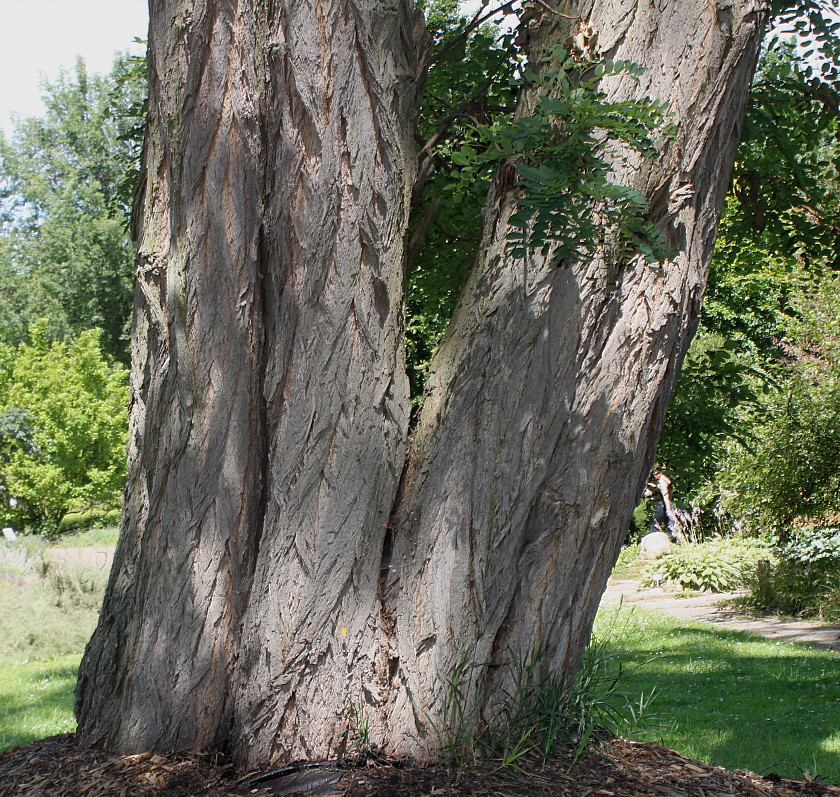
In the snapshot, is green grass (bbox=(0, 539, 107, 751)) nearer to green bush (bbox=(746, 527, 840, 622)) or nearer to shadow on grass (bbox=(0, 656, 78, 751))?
shadow on grass (bbox=(0, 656, 78, 751))

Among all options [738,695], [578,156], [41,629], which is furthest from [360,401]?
[41,629]

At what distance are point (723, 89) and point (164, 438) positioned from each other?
237 centimetres

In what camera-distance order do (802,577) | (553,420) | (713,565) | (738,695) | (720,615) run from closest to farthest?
(553,420) → (738,695) → (802,577) → (720,615) → (713,565)

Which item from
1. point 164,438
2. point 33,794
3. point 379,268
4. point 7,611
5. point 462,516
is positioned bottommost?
point 7,611

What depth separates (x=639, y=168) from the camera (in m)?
2.87

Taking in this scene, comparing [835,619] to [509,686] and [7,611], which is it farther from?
[7,611]

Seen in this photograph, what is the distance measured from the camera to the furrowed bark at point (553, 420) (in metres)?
2.87

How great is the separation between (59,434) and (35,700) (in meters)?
15.0

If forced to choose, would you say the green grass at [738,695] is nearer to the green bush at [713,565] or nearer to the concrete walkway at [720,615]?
the concrete walkway at [720,615]

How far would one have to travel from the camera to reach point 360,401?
9.53ft

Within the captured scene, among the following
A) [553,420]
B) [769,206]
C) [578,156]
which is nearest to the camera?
[578,156]

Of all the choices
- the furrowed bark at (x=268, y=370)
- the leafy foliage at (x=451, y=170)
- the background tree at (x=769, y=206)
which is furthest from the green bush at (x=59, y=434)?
the furrowed bark at (x=268, y=370)

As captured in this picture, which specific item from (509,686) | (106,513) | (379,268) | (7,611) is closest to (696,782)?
(509,686)

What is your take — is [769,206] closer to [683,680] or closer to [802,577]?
[683,680]
